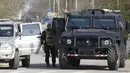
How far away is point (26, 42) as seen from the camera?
69.8 feet

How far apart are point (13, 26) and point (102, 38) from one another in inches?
159

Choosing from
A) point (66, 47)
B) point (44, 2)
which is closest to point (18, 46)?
point (66, 47)

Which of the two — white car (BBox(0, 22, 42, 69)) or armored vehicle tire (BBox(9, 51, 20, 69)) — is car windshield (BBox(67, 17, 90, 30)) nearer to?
white car (BBox(0, 22, 42, 69))

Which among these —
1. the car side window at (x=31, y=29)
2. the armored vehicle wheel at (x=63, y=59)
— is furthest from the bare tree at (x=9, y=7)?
the armored vehicle wheel at (x=63, y=59)

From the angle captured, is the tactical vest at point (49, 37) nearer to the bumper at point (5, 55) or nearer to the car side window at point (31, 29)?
the car side window at point (31, 29)

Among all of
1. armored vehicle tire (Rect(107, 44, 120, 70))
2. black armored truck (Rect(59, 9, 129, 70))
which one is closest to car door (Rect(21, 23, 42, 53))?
black armored truck (Rect(59, 9, 129, 70))

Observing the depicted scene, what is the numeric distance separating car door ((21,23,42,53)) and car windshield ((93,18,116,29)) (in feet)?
8.84

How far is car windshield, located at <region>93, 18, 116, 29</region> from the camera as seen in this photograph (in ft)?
68.8

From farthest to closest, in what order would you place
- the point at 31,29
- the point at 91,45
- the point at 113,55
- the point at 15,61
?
the point at 31,29, the point at 15,61, the point at 91,45, the point at 113,55

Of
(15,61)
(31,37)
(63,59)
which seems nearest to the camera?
(63,59)

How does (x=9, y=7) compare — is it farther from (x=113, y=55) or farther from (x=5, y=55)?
(x=113, y=55)

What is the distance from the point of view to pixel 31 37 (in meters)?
21.7

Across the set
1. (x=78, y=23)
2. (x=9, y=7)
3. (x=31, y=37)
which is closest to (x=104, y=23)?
(x=78, y=23)

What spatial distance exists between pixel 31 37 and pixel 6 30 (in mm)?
1172
